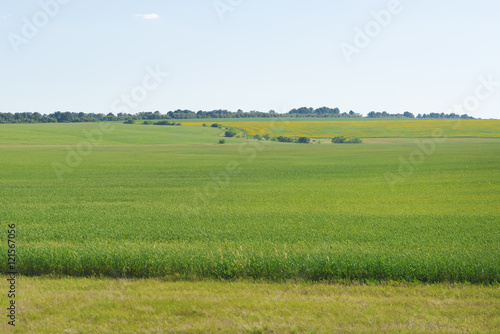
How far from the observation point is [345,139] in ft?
313

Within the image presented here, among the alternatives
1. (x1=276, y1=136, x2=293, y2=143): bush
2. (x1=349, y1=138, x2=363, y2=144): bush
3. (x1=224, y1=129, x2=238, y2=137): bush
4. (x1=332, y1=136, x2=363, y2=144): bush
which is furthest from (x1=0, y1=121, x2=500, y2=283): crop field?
(x1=224, y1=129, x2=238, y2=137): bush

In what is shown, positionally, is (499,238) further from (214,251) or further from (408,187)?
(408,187)

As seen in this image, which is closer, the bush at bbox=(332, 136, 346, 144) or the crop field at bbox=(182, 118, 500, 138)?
the bush at bbox=(332, 136, 346, 144)

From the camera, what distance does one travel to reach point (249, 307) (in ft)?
24.9

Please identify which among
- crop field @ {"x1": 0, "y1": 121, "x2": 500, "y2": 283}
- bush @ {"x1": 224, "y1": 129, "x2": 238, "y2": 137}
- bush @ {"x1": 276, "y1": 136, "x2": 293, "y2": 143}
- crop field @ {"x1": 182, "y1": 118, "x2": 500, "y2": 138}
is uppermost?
crop field @ {"x1": 182, "y1": 118, "x2": 500, "y2": 138}

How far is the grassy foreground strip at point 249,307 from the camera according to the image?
6.86 meters

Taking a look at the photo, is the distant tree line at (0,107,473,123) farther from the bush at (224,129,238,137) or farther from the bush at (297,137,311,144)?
the bush at (297,137,311,144)

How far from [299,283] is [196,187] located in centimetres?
1771

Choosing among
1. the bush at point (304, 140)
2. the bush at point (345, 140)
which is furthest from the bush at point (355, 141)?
the bush at point (304, 140)

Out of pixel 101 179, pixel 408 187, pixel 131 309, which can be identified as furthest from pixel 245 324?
pixel 101 179

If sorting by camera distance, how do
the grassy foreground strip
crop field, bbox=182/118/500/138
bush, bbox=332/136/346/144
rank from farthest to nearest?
crop field, bbox=182/118/500/138
bush, bbox=332/136/346/144
the grassy foreground strip

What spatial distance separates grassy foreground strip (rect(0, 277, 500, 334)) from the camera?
686 centimetres

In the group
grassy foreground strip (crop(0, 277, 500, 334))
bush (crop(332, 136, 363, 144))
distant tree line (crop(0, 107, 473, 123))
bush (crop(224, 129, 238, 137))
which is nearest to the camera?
grassy foreground strip (crop(0, 277, 500, 334))

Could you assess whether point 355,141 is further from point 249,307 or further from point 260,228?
point 249,307
